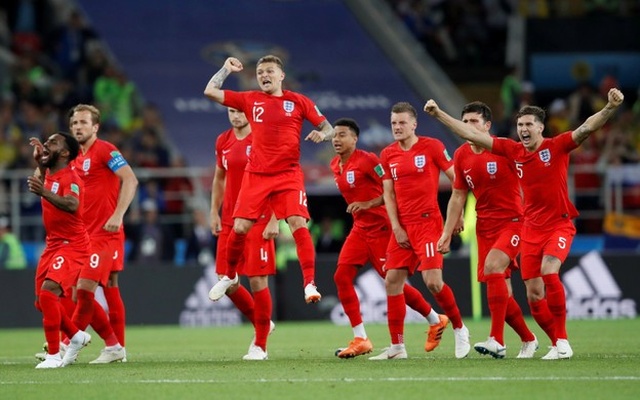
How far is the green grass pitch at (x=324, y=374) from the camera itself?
420 inches

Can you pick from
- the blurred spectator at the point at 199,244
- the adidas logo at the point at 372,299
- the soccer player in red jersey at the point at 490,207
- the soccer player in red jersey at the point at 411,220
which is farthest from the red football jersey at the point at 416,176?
the blurred spectator at the point at 199,244

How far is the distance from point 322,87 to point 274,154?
1677 centimetres

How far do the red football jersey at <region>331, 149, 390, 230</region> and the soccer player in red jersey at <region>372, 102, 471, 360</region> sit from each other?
532 mm

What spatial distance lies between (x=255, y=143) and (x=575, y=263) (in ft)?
34.0

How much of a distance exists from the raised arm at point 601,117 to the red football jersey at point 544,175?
314 mm

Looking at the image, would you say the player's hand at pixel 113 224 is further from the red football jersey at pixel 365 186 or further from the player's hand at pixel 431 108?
the player's hand at pixel 431 108

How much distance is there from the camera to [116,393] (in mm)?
10938

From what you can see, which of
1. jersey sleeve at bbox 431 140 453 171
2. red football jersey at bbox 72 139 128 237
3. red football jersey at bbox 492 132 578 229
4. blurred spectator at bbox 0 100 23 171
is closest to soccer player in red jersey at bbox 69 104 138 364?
red football jersey at bbox 72 139 128 237

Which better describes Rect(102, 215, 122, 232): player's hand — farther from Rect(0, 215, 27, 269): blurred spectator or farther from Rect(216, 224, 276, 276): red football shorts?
Rect(0, 215, 27, 269): blurred spectator

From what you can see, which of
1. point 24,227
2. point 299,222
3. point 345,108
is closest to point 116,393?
point 299,222

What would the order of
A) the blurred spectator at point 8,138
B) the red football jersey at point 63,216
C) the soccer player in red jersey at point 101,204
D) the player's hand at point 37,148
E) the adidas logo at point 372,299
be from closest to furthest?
the player's hand at point 37,148 < the red football jersey at point 63,216 < the soccer player in red jersey at point 101,204 < the adidas logo at point 372,299 < the blurred spectator at point 8,138

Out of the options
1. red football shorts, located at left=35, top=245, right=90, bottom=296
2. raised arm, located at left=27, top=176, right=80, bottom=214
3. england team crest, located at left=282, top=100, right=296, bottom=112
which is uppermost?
england team crest, located at left=282, top=100, right=296, bottom=112

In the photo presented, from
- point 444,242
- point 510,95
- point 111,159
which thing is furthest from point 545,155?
point 510,95

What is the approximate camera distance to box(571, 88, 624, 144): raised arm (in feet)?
41.2
